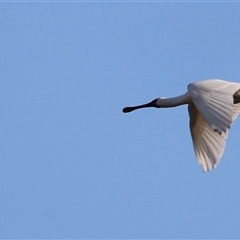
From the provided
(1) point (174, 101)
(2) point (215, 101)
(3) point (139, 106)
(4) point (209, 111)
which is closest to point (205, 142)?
(1) point (174, 101)

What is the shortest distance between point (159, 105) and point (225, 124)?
4.95 m

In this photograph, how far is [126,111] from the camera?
19.4 metres

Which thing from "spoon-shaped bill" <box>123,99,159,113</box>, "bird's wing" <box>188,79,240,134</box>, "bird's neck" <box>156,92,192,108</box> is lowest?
"bird's wing" <box>188,79,240,134</box>

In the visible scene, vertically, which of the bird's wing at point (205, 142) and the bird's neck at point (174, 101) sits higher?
the bird's neck at point (174, 101)

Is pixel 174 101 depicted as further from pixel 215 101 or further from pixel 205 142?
pixel 215 101

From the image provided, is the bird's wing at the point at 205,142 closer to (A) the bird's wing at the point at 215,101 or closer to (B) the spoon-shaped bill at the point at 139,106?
(B) the spoon-shaped bill at the point at 139,106

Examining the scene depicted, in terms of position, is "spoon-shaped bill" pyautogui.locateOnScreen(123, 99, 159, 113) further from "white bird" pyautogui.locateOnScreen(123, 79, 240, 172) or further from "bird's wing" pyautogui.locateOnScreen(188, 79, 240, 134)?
"bird's wing" pyautogui.locateOnScreen(188, 79, 240, 134)

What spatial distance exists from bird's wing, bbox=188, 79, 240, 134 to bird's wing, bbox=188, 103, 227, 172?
125cm

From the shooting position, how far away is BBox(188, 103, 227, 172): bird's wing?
635 inches

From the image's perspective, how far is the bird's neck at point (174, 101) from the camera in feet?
55.4

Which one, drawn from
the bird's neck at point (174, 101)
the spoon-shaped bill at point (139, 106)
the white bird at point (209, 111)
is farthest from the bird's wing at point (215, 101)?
the spoon-shaped bill at point (139, 106)

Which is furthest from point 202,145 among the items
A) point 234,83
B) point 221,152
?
point 234,83

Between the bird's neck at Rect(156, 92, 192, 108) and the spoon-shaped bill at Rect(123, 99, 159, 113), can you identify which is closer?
the bird's neck at Rect(156, 92, 192, 108)

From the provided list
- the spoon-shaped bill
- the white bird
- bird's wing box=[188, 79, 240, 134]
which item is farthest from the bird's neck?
bird's wing box=[188, 79, 240, 134]
